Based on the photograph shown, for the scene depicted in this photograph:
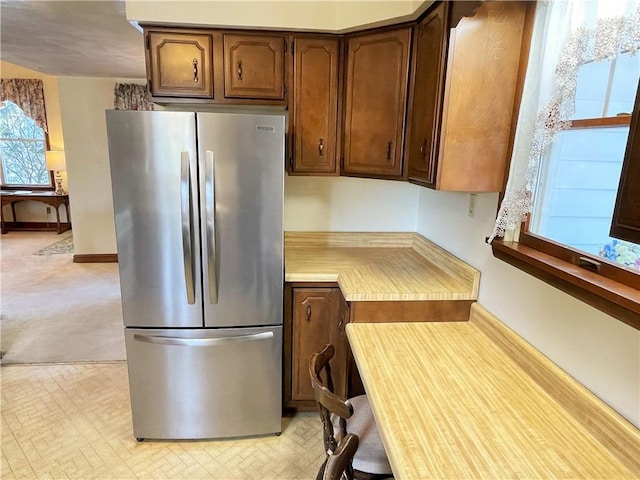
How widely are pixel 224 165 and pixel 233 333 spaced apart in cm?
86

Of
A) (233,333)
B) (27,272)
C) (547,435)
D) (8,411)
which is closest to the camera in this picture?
(547,435)

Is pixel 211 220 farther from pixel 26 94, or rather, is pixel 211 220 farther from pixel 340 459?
pixel 26 94

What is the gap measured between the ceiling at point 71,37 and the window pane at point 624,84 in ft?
8.16

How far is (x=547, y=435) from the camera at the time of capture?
1075 millimetres

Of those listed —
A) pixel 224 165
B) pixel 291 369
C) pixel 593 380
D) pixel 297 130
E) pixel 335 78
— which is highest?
pixel 335 78

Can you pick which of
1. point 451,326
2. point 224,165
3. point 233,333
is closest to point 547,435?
point 451,326

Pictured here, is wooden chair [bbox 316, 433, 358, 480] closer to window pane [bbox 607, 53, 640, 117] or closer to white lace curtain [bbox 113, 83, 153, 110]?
window pane [bbox 607, 53, 640, 117]

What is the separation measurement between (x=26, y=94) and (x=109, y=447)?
→ 6.50 m

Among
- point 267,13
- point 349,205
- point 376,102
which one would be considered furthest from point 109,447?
point 267,13

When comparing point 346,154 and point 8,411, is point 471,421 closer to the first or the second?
point 346,154

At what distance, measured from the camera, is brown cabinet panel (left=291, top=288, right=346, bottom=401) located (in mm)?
2172

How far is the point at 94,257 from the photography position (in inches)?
209

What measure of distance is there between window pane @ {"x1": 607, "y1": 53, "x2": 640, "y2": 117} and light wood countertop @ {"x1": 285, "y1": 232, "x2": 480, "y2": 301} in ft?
2.92

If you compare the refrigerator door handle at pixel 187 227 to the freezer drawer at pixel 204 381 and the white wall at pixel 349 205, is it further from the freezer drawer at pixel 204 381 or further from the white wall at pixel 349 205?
the white wall at pixel 349 205
